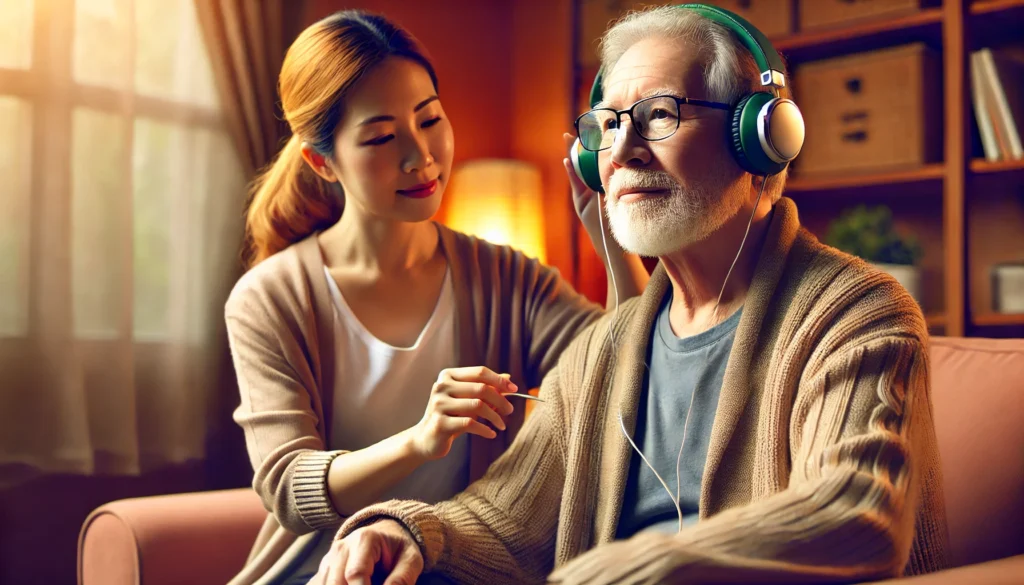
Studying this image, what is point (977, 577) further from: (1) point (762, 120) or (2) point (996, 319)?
(2) point (996, 319)

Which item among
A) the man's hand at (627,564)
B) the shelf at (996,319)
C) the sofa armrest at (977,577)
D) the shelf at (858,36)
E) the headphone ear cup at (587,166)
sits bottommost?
the sofa armrest at (977,577)

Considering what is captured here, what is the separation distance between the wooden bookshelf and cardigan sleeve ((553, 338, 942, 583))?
1.85m

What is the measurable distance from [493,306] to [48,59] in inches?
58.1

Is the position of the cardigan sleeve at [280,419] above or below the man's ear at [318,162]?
below

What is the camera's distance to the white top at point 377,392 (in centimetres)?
154

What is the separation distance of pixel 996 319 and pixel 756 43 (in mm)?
1831

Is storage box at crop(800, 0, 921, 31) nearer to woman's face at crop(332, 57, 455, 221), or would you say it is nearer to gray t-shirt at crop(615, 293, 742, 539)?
woman's face at crop(332, 57, 455, 221)

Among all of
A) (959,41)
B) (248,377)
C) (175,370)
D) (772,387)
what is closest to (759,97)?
(772,387)

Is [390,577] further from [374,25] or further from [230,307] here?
[374,25]

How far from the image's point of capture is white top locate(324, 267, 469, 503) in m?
1.54

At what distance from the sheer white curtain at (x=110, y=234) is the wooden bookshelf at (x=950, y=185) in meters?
1.75

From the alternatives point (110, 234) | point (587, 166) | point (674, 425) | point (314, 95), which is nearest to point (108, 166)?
point (110, 234)

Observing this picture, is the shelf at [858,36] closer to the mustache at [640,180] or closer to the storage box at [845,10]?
the storage box at [845,10]

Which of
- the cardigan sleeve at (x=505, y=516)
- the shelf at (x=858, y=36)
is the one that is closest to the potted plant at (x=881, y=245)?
the shelf at (x=858, y=36)
